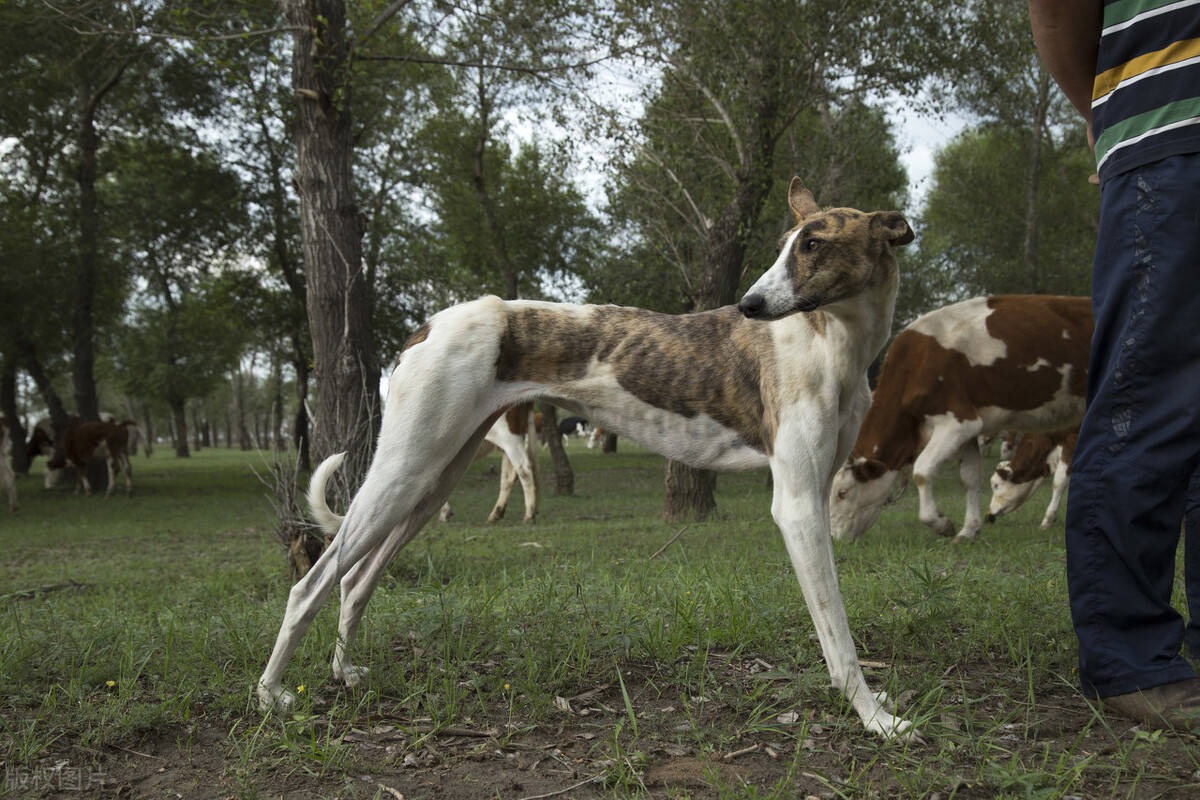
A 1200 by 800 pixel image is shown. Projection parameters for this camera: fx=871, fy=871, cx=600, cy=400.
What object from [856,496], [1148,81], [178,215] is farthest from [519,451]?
[178,215]

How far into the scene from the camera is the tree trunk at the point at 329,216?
7.27m

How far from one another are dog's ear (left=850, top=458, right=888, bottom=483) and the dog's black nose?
4964 mm

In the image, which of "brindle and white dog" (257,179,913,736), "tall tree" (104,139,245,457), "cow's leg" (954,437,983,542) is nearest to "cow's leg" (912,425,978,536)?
"cow's leg" (954,437,983,542)

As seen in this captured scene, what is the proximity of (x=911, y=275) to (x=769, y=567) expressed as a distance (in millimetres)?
21806

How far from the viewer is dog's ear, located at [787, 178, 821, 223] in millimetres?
3642

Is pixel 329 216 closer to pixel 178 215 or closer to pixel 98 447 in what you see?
pixel 98 447

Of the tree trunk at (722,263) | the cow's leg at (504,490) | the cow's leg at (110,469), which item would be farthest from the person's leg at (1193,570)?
the cow's leg at (110,469)

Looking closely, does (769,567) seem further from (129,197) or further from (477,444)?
(129,197)

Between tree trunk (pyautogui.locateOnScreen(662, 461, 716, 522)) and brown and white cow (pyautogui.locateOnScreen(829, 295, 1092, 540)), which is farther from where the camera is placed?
tree trunk (pyautogui.locateOnScreen(662, 461, 716, 522))

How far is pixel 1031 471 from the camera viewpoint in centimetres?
1005

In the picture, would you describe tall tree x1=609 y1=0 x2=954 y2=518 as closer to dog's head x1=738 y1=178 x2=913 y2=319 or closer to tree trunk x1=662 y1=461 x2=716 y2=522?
tree trunk x1=662 y1=461 x2=716 y2=522

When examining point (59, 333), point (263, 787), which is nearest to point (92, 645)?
point (263, 787)

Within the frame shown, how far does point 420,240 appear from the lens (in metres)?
25.5

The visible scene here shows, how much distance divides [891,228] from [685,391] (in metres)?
1.02
